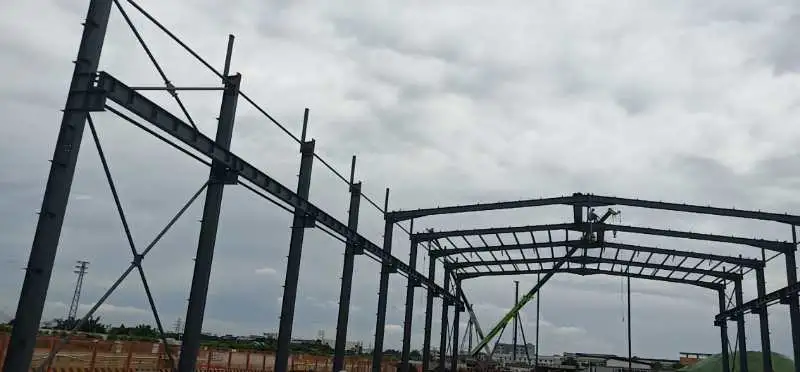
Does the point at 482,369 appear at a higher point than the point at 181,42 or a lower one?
lower

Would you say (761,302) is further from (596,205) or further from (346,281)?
(346,281)

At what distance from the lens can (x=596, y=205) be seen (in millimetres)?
29766

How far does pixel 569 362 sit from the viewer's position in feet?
232

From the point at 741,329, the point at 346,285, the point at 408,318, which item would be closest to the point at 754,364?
the point at 741,329

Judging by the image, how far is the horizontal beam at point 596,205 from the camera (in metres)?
27.6

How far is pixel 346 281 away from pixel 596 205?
13326 mm

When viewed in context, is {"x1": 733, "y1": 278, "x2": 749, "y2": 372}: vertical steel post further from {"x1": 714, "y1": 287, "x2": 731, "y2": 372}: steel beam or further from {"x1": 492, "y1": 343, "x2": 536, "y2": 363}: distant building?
{"x1": 492, "y1": 343, "x2": 536, "y2": 363}: distant building

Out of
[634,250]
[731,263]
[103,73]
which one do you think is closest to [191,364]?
[103,73]

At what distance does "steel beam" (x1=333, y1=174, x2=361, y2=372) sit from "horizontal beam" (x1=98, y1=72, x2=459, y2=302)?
0.50 metres

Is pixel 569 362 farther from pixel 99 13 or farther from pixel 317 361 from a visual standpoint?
pixel 99 13

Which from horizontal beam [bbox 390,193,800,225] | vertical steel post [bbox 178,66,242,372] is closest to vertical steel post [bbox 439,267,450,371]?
horizontal beam [bbox 390,193,800,225]

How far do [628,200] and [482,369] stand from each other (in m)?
26.6

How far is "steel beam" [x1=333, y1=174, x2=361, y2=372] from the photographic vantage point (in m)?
24.0

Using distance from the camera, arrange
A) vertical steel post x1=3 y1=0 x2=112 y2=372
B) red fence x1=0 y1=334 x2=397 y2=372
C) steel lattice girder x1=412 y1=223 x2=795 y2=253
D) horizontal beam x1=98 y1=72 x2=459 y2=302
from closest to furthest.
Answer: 1. vertical steel post x1=3 y1=0 x2=112 y2=372
2. horizontal beam x1=98 y1=72 x2=459 y2=302
3. red fence x1=0 y1=334 x2=397 y2=372
4. steel lattice girder x1=412 y1=223 x2=795 y2=253
